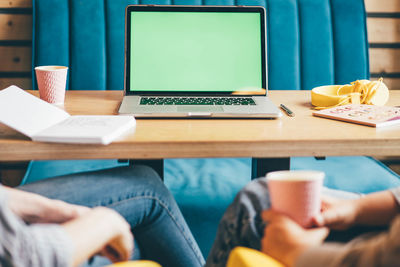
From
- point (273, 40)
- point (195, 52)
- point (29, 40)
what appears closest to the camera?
point (195, 52)

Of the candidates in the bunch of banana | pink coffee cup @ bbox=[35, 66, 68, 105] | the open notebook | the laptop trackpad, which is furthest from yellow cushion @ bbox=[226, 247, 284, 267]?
pink coffee cup @ bbox=[35, 66, 68, 105]

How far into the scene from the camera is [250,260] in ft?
1.86

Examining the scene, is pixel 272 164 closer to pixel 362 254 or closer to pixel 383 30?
pixel 362 254

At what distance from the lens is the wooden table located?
2.63 feet

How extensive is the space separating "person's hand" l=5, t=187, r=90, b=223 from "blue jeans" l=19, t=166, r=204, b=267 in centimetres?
8

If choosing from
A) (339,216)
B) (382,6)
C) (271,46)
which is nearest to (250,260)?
(339,216)

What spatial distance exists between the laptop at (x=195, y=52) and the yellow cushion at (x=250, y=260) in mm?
646

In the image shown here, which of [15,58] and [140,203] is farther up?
[15,58]

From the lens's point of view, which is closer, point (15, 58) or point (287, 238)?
point (287, 238)

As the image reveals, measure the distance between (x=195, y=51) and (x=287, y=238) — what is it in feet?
2.40

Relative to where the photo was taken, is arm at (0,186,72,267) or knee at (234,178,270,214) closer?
arm at (0,186,72,267)

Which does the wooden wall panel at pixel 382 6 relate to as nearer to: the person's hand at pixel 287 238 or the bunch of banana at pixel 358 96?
the bunch of banana at pixel 358 96

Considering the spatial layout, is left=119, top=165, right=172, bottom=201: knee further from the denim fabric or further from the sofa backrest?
the sofa backrest

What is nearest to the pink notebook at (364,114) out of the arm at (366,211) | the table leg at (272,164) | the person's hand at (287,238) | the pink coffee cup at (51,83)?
the table leg at (272,164)
